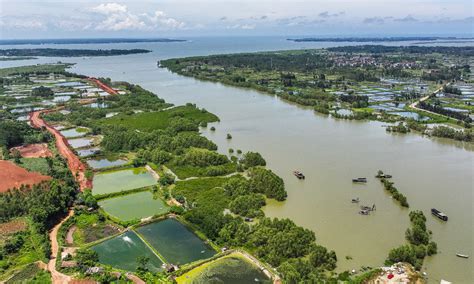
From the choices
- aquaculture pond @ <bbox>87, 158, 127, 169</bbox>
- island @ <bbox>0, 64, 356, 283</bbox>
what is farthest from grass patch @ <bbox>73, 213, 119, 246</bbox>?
aquaculture pond @ <bbox>87, 158, 127, 169</bbox>

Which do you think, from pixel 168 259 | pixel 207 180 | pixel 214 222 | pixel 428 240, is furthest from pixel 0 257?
pixel 428 240

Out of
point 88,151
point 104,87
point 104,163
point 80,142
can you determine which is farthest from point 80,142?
point 104,87

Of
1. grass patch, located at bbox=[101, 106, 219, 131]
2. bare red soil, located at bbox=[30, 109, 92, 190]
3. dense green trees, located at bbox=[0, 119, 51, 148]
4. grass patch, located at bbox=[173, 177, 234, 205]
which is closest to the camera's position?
grass patch, located at bbox=[173, 177, 234, 205]

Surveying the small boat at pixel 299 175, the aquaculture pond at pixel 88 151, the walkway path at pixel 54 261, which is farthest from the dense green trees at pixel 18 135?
the small boat at pixel 299 175

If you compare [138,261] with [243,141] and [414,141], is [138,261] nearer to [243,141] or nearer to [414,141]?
[243,141]

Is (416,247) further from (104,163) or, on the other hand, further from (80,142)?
(80,142)

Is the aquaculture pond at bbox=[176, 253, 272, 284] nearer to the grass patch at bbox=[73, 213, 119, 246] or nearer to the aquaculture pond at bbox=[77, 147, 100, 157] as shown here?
the grass patch at bbox=[73, 213, 119, 246]

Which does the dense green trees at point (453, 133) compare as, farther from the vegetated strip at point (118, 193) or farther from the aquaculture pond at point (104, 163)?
the aquaculture pond at point (104, 163)
